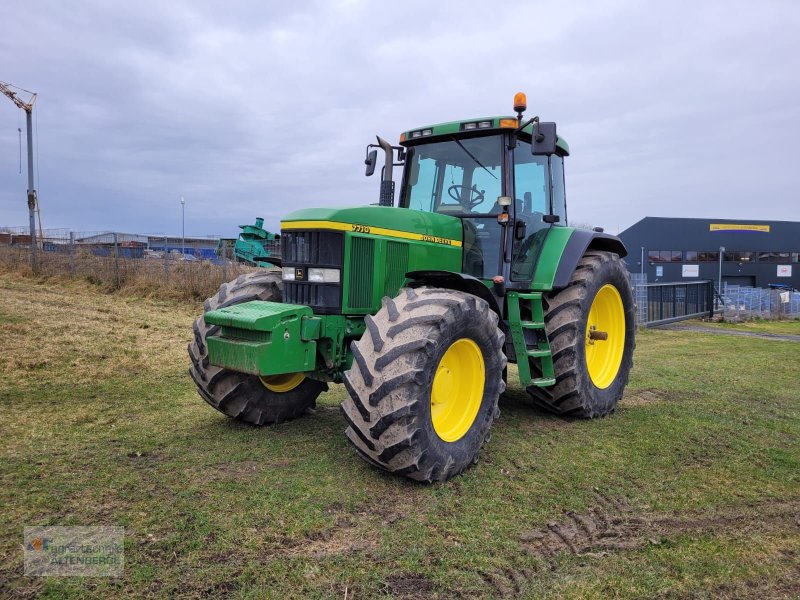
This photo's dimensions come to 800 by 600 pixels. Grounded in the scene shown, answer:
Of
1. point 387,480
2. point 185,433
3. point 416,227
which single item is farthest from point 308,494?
point 416,227

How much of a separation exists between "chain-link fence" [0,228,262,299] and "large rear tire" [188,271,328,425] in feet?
33.9

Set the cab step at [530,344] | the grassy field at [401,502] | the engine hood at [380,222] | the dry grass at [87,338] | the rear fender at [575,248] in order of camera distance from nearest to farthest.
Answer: the grassy field at [401,502] < the engine hood at [380,222] < the cab step at [530,344] < the rear fender at [575,248] < the dry grass at [87,338]

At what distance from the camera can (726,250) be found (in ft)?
131

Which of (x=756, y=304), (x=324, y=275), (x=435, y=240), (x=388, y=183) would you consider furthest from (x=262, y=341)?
(x=756, y=304)

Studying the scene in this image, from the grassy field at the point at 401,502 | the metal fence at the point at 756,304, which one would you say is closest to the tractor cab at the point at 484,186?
A: the grassy field at the point at 401,502

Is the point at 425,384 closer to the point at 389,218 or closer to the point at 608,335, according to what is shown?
the point at 389,218

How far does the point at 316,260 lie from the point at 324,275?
127 millimetres

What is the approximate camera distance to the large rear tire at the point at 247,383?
461 centimetres

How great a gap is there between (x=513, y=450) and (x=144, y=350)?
5896 mm

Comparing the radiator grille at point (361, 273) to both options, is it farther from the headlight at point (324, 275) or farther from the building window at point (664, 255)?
the building window at point (664, 255)

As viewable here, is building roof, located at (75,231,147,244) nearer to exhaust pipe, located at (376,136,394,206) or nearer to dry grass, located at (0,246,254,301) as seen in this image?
dry grass, located at (0,246,254,301)

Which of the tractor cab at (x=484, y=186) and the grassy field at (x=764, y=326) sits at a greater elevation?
the tractor cab at (x=484, y=186)

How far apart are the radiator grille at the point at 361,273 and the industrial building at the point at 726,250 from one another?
1539 inches

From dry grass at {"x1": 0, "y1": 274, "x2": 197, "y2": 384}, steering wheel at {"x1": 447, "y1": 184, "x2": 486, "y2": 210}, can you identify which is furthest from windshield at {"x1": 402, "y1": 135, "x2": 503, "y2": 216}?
dry grass at {"x1": 0, "y1": 274, "x2": 197, "y2": 384}
